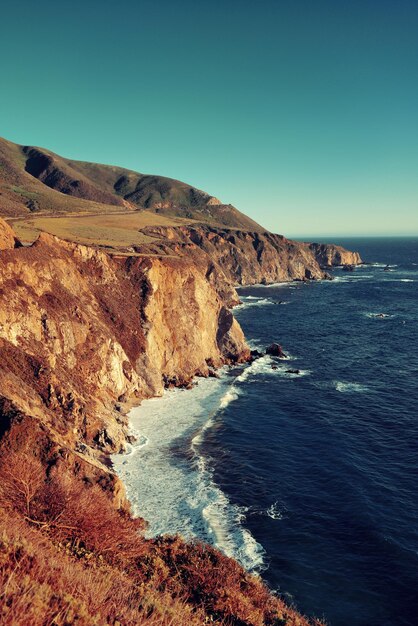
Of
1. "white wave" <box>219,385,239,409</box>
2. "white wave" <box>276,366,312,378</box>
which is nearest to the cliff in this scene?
"white wave" <box>219,385,239,409</box>

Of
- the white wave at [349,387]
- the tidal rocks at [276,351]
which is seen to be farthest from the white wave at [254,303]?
the white wave at [349,387]

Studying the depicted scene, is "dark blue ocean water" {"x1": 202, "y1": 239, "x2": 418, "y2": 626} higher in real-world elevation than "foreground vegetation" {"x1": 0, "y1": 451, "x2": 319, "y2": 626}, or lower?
lower

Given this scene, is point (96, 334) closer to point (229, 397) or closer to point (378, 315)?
point (229, 397)

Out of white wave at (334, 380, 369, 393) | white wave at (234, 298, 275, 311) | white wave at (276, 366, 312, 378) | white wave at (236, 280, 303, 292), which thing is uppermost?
white wave at (236, 280, 303, 292)

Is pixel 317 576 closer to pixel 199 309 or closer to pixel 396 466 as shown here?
pixel 396 466

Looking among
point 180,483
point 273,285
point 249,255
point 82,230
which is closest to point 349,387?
point 180,483

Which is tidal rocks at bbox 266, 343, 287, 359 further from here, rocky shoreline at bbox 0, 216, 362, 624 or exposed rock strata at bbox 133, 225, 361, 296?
exposed rock strata at bbox 133, 225, 361, 296

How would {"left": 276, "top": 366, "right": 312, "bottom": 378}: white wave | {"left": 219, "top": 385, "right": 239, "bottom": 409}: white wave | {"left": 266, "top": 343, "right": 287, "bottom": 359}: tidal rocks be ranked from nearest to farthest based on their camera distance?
{"left": 219, "top": 385, "right": 239, "bottom": 409}: white wave, {"left": 276, "top": 366, "right": 312, "bottom": 378}: white wave, {"left": 266, "top": 343, "right": 287, "bottom": 359}: tidal rocks

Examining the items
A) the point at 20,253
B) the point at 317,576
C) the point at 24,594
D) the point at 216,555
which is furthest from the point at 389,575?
the point at 20,253

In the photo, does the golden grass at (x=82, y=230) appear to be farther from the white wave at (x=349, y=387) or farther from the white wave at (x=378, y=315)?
the white wave at (x=378, y=315)
